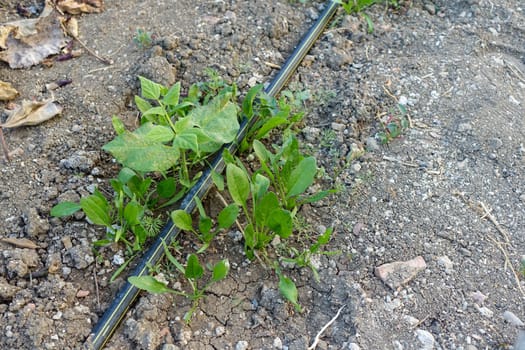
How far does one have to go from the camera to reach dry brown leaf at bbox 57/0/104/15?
2949 millimetres

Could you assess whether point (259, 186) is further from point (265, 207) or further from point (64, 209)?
point (64, 209)

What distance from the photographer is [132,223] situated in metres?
2.07

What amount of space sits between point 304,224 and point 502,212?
2.65ft

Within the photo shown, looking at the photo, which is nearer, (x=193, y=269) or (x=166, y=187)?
(x=193, y=269)

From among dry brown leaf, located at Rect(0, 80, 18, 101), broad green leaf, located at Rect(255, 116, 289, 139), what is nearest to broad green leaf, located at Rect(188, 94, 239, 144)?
broad green leaf, located at Rect(255, 116, 289, 139)

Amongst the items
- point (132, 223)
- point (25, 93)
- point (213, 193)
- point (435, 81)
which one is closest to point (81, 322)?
point (132, 223)

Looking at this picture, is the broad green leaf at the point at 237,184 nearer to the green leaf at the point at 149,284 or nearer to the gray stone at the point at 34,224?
the green leaf at the point at 149,284

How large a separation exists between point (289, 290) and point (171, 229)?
52 cm

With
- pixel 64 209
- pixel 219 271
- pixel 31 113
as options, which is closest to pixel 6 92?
pixel 31 113

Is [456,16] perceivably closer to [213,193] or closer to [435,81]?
[435,81]

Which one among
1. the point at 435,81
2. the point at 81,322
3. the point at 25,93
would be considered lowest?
the point at 81,322

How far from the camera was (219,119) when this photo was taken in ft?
7.03

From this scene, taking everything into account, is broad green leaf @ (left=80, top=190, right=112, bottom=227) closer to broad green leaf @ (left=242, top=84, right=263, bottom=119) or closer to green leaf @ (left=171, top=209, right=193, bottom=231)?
green leaf @ (left=171, top=209, right=193, bottom=231)

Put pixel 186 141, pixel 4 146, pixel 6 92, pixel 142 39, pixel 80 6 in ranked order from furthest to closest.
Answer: pixel 80 6 < pixel 142 39 < pixel 6 92 < pixel 4 146 < pixel 186 141
